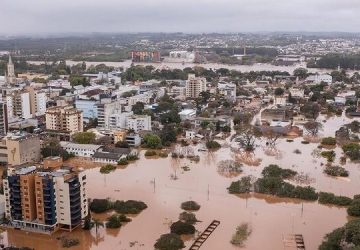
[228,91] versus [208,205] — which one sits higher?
[228,91]

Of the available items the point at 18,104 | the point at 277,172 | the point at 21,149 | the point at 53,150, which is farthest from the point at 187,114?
the point at 21,149

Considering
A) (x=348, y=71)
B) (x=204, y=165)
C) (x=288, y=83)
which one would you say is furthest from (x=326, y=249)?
(x=348, y=71)

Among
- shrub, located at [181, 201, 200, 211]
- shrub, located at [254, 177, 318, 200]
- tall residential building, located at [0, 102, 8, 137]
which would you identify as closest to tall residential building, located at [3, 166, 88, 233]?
shrub, located at [181, 201, 200, 211]

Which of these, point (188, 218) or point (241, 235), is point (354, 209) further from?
point (188, 218)

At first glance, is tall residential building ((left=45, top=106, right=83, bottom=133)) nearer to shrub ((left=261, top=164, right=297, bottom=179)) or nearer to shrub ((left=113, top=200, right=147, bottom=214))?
shrub ((left=113, top=200, right=147, bottom=214))

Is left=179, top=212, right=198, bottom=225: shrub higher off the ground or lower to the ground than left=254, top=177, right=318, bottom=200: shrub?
lower

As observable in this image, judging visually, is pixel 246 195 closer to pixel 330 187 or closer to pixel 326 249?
pixel 330 187
